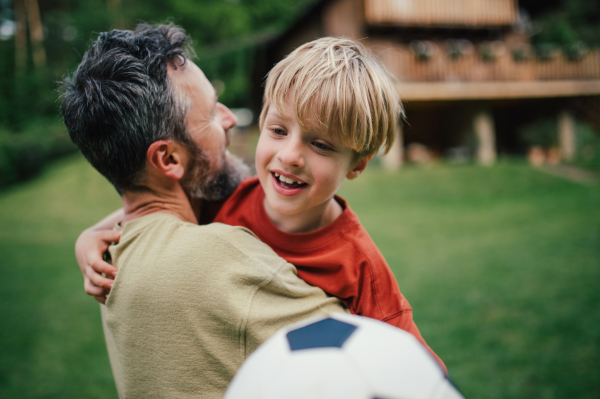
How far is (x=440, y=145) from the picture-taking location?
15.8m

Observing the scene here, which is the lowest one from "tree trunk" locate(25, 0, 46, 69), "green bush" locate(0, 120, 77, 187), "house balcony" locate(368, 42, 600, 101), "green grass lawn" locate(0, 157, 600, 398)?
"green grass lawn" locate(0, 157, 600, 398)

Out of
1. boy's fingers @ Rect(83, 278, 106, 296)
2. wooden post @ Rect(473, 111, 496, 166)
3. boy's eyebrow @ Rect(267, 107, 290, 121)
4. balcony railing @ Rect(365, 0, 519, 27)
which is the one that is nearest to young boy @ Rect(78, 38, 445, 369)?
boy's eyebrow @ Rect(267, 107, 290, 121)

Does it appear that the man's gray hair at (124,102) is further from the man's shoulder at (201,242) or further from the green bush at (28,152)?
the green bush at (28,152)

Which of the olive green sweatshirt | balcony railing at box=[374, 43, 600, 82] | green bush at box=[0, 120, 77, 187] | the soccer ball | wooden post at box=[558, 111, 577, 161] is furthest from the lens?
wooden post at box=[558, 111, 577, 161]

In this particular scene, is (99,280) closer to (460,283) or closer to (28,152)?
(460,283)

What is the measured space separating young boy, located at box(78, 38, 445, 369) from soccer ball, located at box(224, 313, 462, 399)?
1.76 ft

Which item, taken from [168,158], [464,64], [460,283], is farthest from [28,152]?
[168,158]

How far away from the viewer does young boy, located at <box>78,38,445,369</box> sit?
143 cm

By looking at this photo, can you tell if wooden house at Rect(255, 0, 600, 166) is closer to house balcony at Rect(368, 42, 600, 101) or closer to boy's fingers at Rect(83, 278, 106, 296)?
house balcony at Rect(368, 42, 600, 101)

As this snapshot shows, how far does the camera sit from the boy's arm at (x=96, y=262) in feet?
4.56

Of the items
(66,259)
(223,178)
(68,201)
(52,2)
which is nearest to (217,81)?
(68,201)

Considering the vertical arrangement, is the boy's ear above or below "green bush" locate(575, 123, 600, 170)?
above

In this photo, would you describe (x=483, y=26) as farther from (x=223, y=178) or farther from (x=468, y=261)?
(x=223, y=178)

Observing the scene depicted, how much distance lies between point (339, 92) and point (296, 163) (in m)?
0.29
